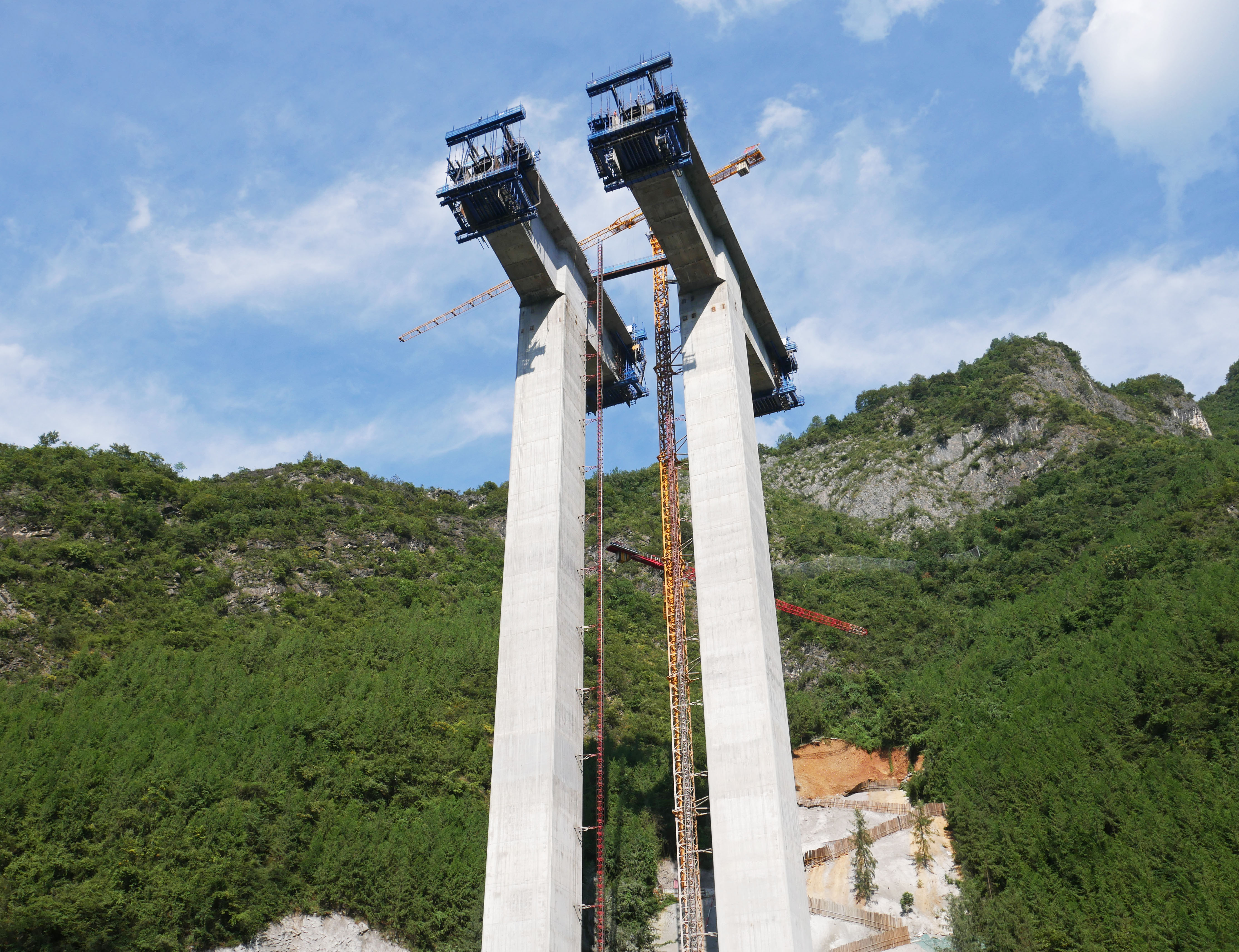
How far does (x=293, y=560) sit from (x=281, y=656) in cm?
1266

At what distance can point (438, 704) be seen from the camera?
135 ft

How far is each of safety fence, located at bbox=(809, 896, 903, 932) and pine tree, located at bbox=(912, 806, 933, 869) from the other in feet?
8.28

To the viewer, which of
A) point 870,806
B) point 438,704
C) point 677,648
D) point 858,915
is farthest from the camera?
point 438,704

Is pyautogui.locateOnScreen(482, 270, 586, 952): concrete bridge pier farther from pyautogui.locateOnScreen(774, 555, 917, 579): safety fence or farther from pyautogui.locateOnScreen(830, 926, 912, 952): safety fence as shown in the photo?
pyautogui.locateOnScreen(774, 555, 917, 579): safety fence

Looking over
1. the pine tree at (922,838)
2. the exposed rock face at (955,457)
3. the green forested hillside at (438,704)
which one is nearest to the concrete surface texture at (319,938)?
the green forested hillside at (438,704)

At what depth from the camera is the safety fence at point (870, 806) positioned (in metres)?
36.7

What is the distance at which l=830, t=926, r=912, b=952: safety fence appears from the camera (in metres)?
30.7

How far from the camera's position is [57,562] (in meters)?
47.4

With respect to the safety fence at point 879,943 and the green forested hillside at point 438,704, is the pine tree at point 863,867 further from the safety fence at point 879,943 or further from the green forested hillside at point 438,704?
the green forested hillside at point 438,704

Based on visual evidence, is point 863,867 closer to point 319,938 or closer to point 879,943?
point 879,943

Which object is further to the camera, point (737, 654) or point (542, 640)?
point (542, 640)

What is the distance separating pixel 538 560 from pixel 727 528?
17.6 ft

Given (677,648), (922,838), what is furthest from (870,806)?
(677,648)

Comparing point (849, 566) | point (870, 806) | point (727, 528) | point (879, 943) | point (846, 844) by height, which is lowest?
point (879, 943)
